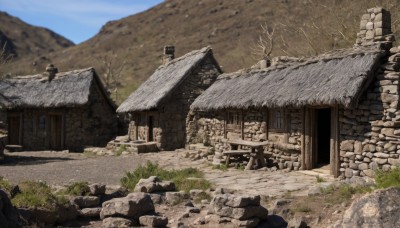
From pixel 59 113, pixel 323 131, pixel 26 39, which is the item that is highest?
pixel 26 39

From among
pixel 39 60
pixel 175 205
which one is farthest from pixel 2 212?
pixel 39 60

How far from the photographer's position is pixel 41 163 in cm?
1820

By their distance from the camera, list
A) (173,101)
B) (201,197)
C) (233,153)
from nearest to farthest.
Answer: (201,197), (233,153), (173,101)

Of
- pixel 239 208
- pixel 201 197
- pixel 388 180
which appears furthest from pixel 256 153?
pixel 239 208

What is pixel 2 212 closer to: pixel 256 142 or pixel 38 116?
pixel 256 142

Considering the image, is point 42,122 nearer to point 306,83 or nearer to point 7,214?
point 306,83

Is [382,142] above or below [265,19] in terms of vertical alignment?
below

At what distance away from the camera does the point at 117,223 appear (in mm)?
8531

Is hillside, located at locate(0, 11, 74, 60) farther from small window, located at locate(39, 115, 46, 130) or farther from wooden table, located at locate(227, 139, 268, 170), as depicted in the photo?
wooden table, located at locate(227, 139, 268, 170)

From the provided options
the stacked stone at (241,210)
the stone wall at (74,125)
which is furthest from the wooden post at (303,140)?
the stone wall at (74,125)

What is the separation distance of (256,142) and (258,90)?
185 cm

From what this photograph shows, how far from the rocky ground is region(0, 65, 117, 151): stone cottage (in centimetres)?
353

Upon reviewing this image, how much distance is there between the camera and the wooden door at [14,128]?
85.0 ft

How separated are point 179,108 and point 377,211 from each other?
16.7 m
